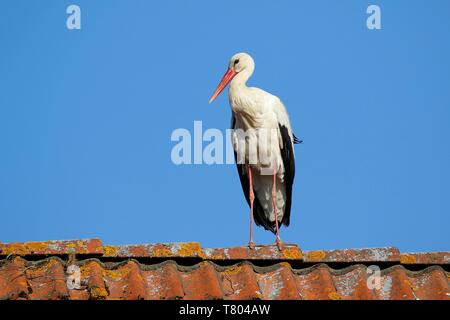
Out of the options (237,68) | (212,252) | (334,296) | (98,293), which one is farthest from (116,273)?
(237,68)

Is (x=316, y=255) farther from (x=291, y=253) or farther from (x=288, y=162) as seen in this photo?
(x=288, y=162)

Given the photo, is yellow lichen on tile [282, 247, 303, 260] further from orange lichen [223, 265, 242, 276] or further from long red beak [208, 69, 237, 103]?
long red beak [208, 69, 237, 103]

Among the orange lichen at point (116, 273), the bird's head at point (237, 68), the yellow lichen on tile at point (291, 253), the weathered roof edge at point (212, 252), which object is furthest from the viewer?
the bird's head at point (237, 68)

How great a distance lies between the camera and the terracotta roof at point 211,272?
4547 mm

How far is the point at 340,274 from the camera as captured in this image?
5.03 m

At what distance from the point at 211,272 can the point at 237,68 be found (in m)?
4.28

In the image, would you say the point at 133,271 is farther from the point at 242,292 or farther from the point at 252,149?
the point at 252,149

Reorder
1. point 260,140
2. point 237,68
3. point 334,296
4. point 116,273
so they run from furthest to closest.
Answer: point 237,68
point 260,140
point 116,273
point 334,296

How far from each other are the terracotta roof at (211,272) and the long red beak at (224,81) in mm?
3811

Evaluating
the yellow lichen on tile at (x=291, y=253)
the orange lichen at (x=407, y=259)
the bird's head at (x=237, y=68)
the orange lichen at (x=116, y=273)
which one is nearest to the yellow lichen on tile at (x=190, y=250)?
the orange lichen at (x=116, y=273)

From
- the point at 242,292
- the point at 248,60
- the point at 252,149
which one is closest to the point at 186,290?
the point at 242,292

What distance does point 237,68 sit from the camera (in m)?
8.79

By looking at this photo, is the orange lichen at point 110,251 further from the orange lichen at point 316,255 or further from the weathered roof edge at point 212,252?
the orange lichen at point 316,255

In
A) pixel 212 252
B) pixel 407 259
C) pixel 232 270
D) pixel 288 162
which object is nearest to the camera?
pixel 232 270
